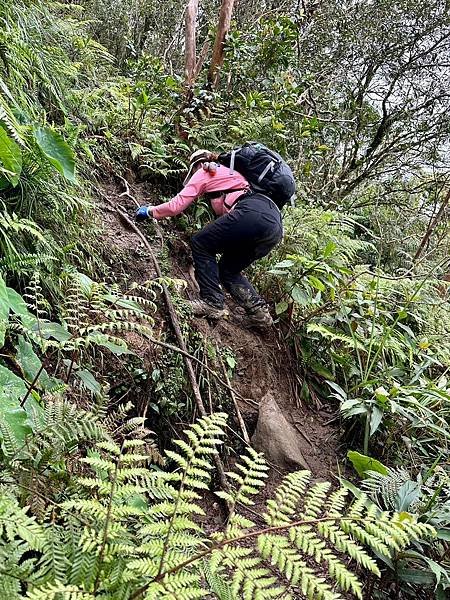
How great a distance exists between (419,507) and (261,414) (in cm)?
131

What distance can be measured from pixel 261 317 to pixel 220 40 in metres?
3.91

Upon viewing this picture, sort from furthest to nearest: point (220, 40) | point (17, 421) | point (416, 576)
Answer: point (220, 40)
point (416, 576)
point (17, 421)

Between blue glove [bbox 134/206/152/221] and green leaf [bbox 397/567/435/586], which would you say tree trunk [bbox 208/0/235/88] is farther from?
green leaf [bbox 397/567/435/586]

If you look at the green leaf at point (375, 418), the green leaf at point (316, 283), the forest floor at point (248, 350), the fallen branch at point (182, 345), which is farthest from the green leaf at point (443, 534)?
the green leaf at point (316, 283)

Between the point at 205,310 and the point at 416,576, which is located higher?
the point at 205,310

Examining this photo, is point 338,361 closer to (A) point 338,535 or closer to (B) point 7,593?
(A) point 338,535

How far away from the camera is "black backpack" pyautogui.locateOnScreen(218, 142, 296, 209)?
4.21m

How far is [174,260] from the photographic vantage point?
185 inches

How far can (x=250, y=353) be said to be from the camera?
428 cm

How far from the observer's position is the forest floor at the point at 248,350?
3.84m

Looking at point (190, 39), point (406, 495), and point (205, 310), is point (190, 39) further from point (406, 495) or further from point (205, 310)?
point (406, 495)

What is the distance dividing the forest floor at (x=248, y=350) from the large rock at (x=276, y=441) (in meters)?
0.09

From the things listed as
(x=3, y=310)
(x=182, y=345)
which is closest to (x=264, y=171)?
(x=182, y=345)

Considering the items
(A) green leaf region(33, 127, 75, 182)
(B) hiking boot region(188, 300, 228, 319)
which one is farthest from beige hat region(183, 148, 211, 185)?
(A) green leaf region(33, 127, 75, 182)
